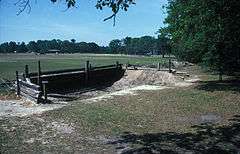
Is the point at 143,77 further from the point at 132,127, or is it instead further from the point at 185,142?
the point at 185,142

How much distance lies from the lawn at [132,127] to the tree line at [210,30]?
493cm

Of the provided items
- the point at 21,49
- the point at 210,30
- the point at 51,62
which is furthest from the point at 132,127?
the point at 21,49

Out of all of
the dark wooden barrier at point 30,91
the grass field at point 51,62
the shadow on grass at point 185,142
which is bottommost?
the shadow on grass at point 185,142

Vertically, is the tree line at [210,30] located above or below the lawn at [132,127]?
above

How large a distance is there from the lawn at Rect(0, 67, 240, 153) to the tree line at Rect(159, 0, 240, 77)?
4.93m

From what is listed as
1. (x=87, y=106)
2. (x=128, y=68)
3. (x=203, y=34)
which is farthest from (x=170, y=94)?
(x=128, y=68)

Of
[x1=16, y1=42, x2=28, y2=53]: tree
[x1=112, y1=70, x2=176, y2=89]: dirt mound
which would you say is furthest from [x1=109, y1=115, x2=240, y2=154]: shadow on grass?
[x1=16, y1=42, x2=28, y2=53]: tree

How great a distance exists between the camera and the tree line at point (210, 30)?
22.7 metres

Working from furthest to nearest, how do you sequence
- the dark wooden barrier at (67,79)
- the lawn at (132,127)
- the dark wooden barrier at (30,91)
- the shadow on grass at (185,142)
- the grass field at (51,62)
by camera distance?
the grass field at (51,62) < the dark wooden barrier at (67,79) < the dark wooden barrier at (30,91) < the lawn at (132,127) < the shadow on grass at (185,142)

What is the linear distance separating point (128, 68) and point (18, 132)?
97.2 feet

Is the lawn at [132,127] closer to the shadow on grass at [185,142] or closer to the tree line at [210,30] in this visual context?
the shadow on grass at [185,142]

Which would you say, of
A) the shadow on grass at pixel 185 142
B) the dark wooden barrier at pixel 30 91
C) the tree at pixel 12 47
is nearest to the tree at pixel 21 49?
the tree at pixel 12 47

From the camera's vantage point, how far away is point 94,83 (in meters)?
35.5

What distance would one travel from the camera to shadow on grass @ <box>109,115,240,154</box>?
11.7 meters
